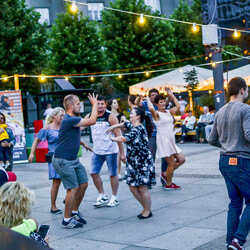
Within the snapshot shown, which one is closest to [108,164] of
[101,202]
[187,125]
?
[101,202]

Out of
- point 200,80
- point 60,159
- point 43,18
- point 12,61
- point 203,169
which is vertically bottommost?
point 203,169

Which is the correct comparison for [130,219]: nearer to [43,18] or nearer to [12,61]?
[12,61]

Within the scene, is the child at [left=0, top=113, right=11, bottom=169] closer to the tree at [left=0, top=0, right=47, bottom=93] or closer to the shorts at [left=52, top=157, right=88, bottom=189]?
the shorts at [left=52, top=157, right=88, bottom=189]

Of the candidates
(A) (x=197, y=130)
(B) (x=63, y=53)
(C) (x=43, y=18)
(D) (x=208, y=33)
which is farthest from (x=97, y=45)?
A: (D) (x=208, y=33)

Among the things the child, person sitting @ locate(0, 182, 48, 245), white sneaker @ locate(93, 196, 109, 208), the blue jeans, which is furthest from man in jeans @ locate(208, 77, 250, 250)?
the child

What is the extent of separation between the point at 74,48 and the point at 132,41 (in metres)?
4.10

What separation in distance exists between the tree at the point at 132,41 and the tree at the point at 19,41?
4.70 m

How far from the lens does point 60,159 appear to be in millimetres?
6105

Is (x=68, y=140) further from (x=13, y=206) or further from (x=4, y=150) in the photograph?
(x=4, y=150)

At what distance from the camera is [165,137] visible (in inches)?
321

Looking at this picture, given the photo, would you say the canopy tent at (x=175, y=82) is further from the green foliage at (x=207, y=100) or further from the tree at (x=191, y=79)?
the green foliage at (x=207, y=100)

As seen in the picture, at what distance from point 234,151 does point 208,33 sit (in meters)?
9.74

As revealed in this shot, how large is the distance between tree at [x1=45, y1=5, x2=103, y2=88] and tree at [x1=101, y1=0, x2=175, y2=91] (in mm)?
1247

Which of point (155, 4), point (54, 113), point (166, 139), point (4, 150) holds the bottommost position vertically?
point (4, 150)
